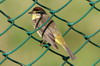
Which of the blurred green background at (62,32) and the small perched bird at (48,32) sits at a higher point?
the blurred green background at (62,32)

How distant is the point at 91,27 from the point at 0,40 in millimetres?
1478

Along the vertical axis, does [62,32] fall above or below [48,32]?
above

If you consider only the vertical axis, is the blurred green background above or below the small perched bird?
above

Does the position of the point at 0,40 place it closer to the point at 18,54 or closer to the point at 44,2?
the point at 18,54

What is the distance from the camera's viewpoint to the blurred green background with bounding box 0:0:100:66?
645 cm

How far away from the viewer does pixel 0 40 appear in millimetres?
6703

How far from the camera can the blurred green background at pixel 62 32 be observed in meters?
6.45

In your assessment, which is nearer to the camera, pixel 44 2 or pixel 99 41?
pixel 99 41

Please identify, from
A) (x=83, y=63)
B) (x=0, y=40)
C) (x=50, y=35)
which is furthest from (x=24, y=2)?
(x=50, y=35)

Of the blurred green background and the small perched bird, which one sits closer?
the small perched bird

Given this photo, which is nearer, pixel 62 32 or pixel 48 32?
pixel 48 32

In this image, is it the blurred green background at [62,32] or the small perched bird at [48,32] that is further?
the blurred green background at [62,32]

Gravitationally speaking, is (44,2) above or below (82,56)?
above

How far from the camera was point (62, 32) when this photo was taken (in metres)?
7.10
